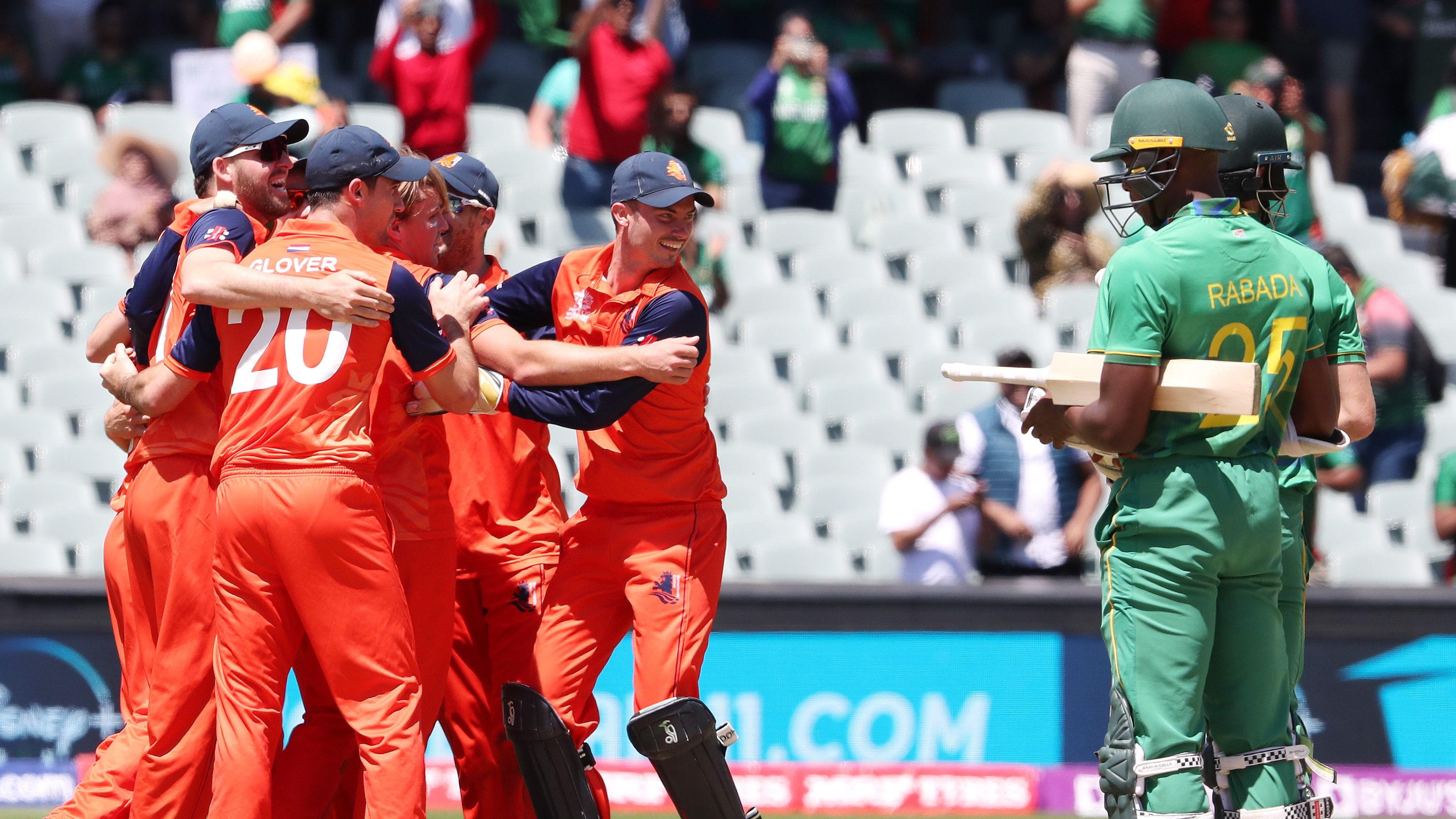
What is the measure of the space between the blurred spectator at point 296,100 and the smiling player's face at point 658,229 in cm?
543

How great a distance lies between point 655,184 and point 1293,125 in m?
6.62

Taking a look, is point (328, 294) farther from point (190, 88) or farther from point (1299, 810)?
point (190, 88)

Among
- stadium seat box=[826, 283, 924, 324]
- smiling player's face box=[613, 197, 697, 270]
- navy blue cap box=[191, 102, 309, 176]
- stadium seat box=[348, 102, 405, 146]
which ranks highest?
navy blue cap box=[191, 102, 309, 176]

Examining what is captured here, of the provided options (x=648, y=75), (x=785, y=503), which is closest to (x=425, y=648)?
(x=785, y=503)

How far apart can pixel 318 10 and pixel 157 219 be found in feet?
11.4

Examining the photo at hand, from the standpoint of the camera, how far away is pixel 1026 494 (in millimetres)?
8305

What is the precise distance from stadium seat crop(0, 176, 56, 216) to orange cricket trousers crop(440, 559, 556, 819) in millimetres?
6983

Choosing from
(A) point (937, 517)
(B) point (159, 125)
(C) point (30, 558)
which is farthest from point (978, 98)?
(C) point (30, 558)

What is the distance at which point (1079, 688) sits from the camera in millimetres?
7297

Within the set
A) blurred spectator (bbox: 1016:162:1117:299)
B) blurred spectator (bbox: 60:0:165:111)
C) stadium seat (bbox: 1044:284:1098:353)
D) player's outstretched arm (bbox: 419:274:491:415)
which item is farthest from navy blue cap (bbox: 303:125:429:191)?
blurred spectator (bbox: 60:0:165:111)

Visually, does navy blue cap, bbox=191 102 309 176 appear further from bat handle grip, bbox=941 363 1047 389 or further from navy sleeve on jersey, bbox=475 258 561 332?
bat handle grip, bbox=941 363 1047 389

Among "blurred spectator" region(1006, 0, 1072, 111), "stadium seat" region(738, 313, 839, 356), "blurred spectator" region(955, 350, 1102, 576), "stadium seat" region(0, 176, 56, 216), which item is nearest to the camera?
"blurred spectator" region(955, 350, 1102, 576)

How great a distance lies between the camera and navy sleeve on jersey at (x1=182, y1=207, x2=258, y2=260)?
4.72m

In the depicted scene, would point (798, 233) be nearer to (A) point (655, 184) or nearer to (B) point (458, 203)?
(B) point (458, 203)
